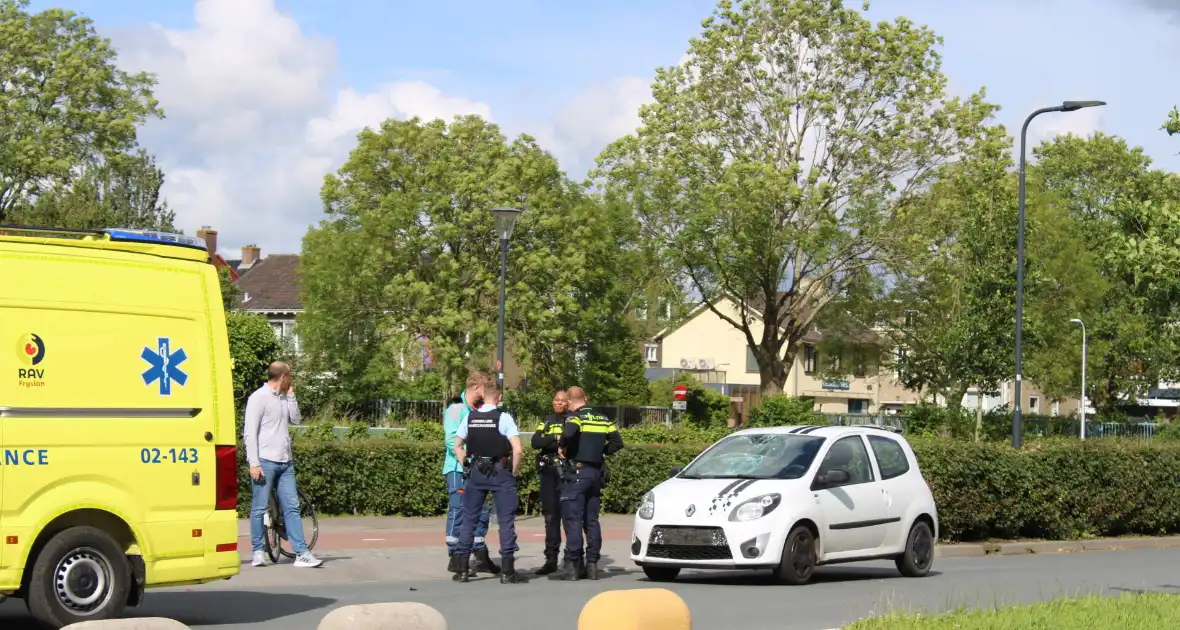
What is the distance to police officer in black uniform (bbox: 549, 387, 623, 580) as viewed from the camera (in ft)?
47.3

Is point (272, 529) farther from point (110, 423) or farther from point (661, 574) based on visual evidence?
point (110, 423)

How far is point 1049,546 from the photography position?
21312 millimetres

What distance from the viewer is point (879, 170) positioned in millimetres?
49719

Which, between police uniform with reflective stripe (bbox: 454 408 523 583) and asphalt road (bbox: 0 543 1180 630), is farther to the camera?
police uniform with reflective stripe (bbox: 454 408 523 583)

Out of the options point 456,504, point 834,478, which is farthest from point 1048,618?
point 456,504

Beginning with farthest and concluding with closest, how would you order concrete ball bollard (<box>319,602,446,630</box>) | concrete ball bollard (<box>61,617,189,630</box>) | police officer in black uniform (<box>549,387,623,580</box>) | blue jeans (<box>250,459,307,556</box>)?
police officer in black uniform (<box>549,387,623,580</box>) → blue jeans (<box>250,459,307,556</box>) → concrete ball bollard (<box>319,602,446,630</box>) → concrete ball bollard (<box>61,617,189,630</box>)

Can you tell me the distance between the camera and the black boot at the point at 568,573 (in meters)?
14.7

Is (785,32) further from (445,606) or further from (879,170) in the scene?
(445,606)

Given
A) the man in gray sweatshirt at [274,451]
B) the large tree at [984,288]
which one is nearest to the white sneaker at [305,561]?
the man in gray sweatshirt at [274,451]

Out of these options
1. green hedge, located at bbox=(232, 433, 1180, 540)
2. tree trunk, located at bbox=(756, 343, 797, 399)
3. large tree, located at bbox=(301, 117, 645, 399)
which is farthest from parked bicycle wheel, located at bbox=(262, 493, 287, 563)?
tree trunk, located at bbox=(756, 343, 797, 399)

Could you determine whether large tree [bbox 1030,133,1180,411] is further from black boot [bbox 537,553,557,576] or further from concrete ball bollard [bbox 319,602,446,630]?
concrete ball bollard [bbox 319,602,446,630]

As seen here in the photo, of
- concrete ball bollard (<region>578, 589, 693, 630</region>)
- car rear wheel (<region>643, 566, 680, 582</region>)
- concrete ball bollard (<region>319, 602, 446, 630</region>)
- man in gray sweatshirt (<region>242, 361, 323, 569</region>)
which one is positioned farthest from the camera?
car rear wheel (<region>643, 566, 680, 582</region>)

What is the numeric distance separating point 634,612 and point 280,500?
744 centimetres

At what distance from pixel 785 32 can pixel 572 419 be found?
3733 centimetres
